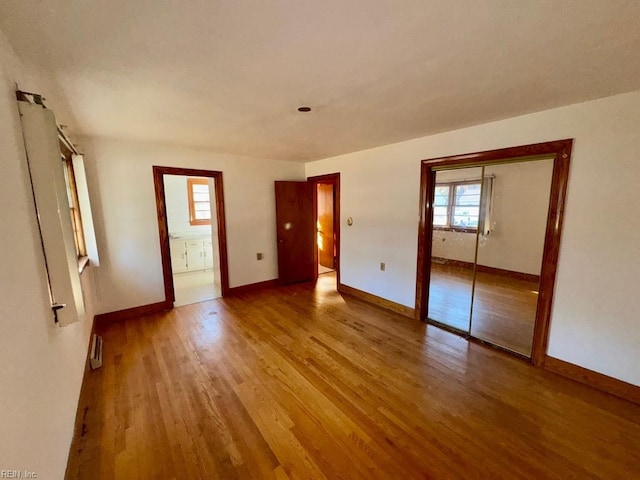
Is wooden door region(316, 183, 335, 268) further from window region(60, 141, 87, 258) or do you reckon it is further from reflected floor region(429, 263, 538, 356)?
window region(60, 141, 87, 258)

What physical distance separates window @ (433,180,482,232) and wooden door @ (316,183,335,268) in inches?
113

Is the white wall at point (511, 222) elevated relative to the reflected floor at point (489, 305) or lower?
elevated

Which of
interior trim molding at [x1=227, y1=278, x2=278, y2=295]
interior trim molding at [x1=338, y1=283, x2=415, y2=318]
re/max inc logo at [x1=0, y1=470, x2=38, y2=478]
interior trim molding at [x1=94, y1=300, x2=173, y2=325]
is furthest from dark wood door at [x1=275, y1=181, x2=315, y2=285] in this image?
re/max inc logo at [x1=0, y1=470, x2=38, y2=478]

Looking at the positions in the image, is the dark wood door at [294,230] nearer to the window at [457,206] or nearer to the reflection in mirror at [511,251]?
the window at [457,206]

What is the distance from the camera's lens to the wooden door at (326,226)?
6051 mm

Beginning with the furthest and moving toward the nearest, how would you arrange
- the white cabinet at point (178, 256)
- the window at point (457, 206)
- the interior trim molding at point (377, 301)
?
the white cabinet at point (178, 256), the interior trim molding at point (377, 301), the window at point (457, 206)

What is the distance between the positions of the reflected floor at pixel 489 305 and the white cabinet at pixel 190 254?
4.38 meters

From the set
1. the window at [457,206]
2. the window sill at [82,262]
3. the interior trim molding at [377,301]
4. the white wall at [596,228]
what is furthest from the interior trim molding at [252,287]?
the white wall at [596,228]

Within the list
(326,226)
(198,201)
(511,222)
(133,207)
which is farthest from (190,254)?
(511,222)

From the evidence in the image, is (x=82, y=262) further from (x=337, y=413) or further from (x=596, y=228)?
(x=596, y=228)

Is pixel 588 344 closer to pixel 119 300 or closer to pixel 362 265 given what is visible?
pixel 362 265

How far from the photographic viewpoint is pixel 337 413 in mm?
1898

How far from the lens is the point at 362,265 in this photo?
4.09 m

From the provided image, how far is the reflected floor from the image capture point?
2918 mm
